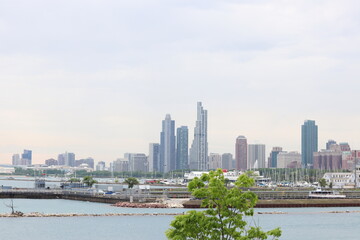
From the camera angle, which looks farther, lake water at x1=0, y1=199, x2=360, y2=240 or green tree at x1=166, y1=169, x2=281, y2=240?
lake water at x1=0, y1=199, x2=360, y2=240

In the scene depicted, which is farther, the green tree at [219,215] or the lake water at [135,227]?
the lake water at [135,227]

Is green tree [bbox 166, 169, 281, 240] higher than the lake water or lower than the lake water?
higher

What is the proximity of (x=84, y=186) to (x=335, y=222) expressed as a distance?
94280 millimetres

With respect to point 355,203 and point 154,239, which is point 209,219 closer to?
point 154,239

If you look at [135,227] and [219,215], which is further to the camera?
[135,227]

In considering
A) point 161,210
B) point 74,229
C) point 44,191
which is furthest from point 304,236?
point 44,191

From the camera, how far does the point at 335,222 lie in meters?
84.2

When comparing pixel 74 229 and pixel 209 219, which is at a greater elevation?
pixel 209 219

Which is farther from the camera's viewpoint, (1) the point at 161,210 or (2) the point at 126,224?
(1) the point at 161,210

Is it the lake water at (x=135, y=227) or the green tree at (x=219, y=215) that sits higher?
the green tree at (x=219, y=215)

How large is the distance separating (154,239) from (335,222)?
29842 millimetres

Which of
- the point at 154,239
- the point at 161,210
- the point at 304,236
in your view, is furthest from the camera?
the point at 161,210

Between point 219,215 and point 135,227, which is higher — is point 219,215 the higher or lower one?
the higher one

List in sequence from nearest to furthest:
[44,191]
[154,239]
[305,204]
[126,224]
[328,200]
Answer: [154,239] → [126,224] → [305,204] → [328,200] → [44,191]
